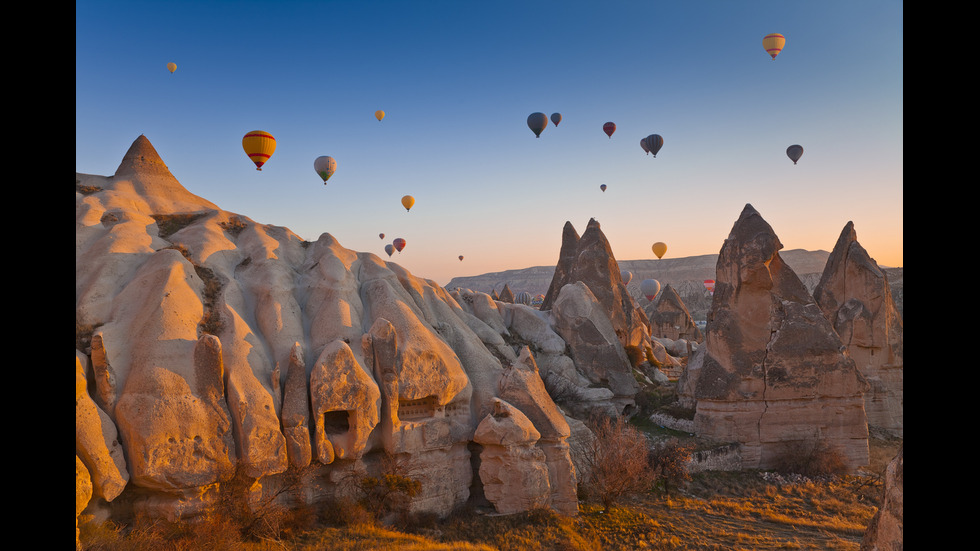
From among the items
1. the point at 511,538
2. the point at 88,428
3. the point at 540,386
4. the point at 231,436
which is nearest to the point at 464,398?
the point at 540,386

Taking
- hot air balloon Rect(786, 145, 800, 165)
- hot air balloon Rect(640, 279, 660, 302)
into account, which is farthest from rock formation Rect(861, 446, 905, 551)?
hot air balloon Rect(640, 279, 660, 302)

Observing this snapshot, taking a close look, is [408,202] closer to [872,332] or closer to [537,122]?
[537,122]

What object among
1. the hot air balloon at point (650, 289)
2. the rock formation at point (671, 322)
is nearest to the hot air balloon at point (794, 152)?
the rock formation at point (671, 322)

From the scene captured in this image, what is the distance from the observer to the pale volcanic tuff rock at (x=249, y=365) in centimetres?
1273

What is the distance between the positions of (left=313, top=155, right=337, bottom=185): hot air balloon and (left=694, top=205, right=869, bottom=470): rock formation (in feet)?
62.8

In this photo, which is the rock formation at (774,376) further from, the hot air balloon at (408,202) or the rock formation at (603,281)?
the hot air balloon at (408,202)

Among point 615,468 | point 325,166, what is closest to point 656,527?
point 615,468

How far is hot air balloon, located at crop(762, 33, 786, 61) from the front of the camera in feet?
109

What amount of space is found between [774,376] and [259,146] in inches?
858

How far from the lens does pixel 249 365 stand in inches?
575

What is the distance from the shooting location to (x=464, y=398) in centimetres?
1764

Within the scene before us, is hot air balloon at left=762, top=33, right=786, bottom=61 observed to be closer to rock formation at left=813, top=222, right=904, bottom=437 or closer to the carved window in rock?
rock formation at left=813, top=222, right=904, bottom=437
